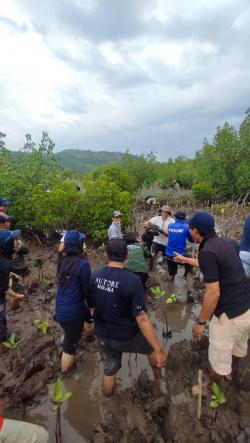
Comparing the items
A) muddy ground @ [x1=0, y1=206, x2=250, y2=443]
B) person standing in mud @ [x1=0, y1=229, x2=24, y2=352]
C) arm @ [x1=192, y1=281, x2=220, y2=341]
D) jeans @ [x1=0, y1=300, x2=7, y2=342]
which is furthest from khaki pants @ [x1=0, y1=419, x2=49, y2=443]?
jeans @ [x1=0, y1=300, x2=7, y2=342]

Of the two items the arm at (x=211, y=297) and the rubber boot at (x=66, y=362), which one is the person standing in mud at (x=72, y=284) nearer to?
the rubber boot at (x=66, y=362)

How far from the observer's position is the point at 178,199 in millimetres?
18844

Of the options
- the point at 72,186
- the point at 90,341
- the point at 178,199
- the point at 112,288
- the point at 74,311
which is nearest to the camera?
the point at 112,288

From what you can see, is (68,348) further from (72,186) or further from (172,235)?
(72,186)

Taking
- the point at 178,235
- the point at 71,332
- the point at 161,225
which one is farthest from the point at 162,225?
the point at 71,332

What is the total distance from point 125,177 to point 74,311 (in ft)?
38.0

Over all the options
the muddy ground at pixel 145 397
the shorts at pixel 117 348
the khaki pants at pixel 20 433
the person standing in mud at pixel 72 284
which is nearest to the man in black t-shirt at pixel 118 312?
the shorts at pixel 117 348

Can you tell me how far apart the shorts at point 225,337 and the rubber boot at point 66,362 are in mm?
1964

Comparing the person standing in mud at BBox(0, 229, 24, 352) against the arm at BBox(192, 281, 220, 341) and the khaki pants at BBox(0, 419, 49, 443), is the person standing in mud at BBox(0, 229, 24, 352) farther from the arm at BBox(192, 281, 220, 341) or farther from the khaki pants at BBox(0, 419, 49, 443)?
the arm at BBox(192, 281, 220, 341)

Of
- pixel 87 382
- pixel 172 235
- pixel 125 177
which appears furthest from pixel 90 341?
pixel 125 177

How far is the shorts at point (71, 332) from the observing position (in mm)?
3887

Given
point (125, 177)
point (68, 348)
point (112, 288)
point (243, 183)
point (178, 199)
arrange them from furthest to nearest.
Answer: point (178, 199)
point (243, 183)
point (125, 177)
point (68, 348)
point (112, 288)

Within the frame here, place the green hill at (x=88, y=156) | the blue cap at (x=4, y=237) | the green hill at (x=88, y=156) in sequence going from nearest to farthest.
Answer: the blue cap at (x=4, y=237)
the green hill at (x=88, y=156)
the green hill at (x=88, y=156)

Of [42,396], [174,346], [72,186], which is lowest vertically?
[42,396]
